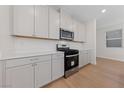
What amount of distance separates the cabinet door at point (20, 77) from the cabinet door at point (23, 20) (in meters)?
0.78

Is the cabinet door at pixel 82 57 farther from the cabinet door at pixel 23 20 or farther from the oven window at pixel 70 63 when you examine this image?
the cabinet door at pixel 23 20

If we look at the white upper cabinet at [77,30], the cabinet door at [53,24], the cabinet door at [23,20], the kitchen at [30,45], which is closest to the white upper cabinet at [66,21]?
the kitchen at [30,45]

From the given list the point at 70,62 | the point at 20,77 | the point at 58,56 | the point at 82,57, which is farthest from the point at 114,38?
the point at 20,77

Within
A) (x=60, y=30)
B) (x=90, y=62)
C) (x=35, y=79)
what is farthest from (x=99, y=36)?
(x=35, y=79)

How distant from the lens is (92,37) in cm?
456

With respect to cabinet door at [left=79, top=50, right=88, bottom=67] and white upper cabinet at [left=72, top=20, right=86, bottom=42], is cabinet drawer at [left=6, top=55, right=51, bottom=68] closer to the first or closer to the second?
cabinet door at [left=79, top=50, right=88, bottom=67]

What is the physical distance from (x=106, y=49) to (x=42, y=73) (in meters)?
5.54

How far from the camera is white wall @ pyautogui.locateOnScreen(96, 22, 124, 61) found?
5.19 metres

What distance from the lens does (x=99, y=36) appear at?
6676 millimetres

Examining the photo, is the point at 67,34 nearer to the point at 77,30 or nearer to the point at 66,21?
the point at 66,21

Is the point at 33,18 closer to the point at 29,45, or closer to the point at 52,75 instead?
the point at 29,45

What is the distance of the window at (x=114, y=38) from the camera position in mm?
5271

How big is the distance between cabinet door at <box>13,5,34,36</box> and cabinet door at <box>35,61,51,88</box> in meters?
0.79

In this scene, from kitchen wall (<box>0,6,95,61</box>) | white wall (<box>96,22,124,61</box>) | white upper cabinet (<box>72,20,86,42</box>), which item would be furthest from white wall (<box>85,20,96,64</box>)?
kitchen wall (<box>0,6,95,61</box>)
